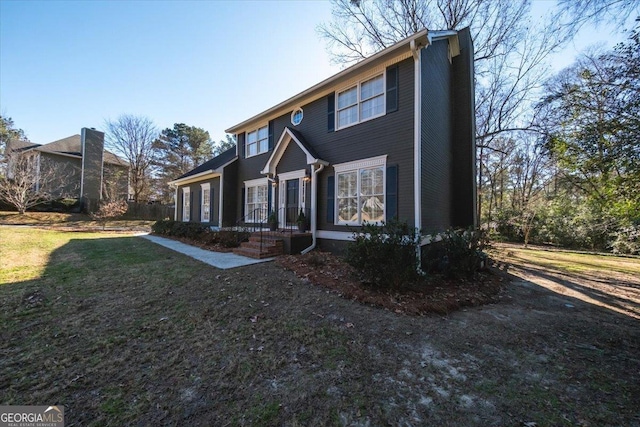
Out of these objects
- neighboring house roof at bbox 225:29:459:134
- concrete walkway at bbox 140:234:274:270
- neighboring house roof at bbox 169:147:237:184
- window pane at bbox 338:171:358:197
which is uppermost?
neighboring house roof at bbox 225:29:459:134

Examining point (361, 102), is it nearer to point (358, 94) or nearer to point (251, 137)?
point (358, 94)

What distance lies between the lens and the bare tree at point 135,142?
28309 mm

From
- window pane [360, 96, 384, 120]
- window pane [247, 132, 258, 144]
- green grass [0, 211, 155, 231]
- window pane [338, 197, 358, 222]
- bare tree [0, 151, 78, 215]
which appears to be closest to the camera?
window pane [360, 96, 384, 120]

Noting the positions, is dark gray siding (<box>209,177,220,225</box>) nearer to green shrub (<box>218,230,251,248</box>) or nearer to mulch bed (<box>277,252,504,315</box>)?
green shrub (<box>218,230,251,248</box>)

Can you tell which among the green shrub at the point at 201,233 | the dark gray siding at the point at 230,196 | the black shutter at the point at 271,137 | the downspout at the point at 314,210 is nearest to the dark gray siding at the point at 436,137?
the downspout at the point at 314,210

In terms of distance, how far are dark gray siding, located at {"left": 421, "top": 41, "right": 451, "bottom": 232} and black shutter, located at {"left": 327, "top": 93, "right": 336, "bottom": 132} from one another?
3.00 m

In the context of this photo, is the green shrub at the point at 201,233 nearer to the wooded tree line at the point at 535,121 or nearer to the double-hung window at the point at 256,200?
the double-hung window at the point at 256,200

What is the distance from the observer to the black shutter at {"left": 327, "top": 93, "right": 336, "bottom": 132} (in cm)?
914

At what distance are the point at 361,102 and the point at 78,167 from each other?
30.2 m

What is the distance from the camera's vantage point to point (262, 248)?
28.3 feet

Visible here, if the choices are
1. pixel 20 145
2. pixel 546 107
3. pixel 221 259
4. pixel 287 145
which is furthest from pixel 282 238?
pixel 20 145

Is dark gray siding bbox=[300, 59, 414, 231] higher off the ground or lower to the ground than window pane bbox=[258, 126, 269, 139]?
lower

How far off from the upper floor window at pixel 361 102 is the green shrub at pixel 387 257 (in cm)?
419

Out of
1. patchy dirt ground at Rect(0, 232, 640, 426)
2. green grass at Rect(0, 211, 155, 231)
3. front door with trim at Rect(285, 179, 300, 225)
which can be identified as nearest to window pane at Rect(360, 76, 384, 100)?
front door with trim at Rect(285, 179, 300, 225)
